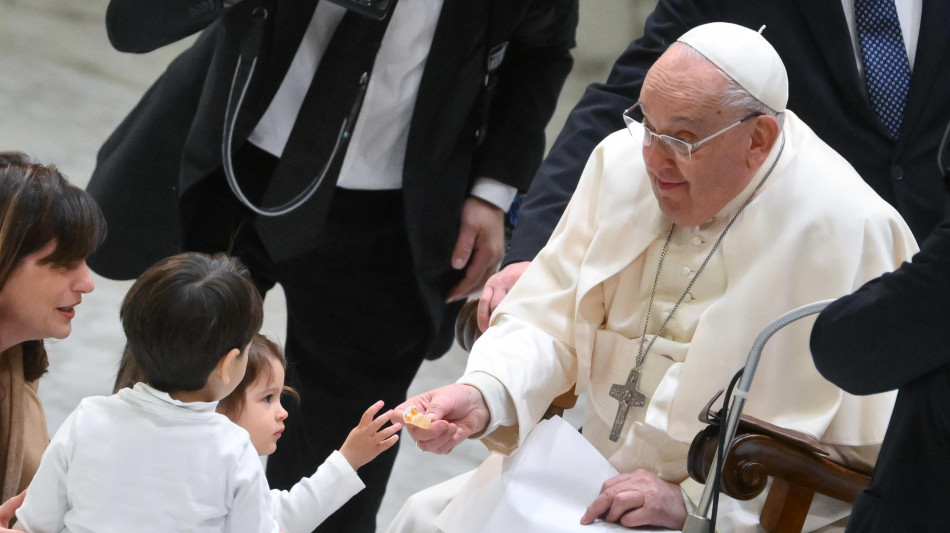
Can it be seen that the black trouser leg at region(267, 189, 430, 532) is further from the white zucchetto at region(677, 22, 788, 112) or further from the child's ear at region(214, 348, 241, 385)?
the child's ear at region(214, 348, 241, 385)

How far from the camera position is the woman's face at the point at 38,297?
8.13 ft

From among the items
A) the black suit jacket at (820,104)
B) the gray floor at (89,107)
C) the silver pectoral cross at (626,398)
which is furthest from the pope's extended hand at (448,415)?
the gray floor at (89,107)

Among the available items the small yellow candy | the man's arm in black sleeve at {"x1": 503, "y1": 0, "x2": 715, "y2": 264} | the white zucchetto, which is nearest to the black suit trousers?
the man's arm in black sleeve at {"x1": 503, "y1": 0, "x2": 715, "y2": 264}

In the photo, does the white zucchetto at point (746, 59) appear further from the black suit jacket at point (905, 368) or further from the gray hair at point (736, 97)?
the black suit jacket at point (905, 368)

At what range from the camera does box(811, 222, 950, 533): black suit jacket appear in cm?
195

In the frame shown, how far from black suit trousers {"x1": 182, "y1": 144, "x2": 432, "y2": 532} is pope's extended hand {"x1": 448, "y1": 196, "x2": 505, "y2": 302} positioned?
0.14m

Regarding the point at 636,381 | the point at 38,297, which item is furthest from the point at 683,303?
the point at 38,297

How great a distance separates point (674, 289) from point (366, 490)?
1251 millimetres

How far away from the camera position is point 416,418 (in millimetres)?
2504

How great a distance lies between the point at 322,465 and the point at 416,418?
198 millimetres

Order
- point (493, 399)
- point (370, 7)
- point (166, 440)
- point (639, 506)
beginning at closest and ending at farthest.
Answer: point (166, 440) → point (639, 506) → point (493, 399) → point (370, 7)

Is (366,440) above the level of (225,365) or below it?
below

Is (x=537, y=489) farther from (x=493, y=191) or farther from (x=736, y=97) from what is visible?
(x=493, y=191)

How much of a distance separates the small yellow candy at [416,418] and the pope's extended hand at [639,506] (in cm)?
37
